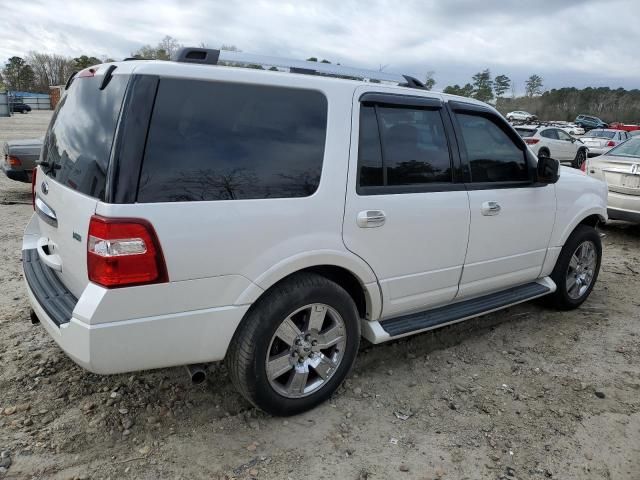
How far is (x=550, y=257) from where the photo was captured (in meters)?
4.34

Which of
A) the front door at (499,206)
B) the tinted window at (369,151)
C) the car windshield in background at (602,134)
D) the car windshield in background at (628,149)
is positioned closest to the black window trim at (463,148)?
the front door at (499,206)

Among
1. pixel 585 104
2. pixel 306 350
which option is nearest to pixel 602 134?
pixel 306 350

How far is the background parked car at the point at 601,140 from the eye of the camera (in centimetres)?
1995

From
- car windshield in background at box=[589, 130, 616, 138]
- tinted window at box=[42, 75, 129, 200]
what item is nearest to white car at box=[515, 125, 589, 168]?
car windshield in background at box=[589, 130, 616, 138]

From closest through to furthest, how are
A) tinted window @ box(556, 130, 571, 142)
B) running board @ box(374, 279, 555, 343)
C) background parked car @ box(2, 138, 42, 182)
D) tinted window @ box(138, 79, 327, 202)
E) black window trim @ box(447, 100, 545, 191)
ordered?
tinted window @ box(138, 79, 327, 202) < running board @ box(374, 279, 555, 343) < black window trim @ box(447, 100, 545, 191) < background parked car @ box(2, 138, 42, 182) < tinted window @ box(556, 130, 571, 142)

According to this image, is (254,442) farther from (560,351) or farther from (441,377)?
(560,351)

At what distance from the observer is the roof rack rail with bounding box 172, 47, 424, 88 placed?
2643mm

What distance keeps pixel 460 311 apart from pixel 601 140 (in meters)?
20.5

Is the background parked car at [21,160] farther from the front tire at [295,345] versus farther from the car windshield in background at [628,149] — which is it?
the car windshield in background at [628,149]

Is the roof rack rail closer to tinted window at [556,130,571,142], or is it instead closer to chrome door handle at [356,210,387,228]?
chrome door handle at [356,210,387,228]

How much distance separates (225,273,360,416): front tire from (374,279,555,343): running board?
38 centimetres

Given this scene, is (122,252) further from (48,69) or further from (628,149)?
(48,69)

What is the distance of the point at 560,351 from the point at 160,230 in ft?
Result: 10.8

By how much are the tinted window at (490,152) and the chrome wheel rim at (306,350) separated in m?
1.55
